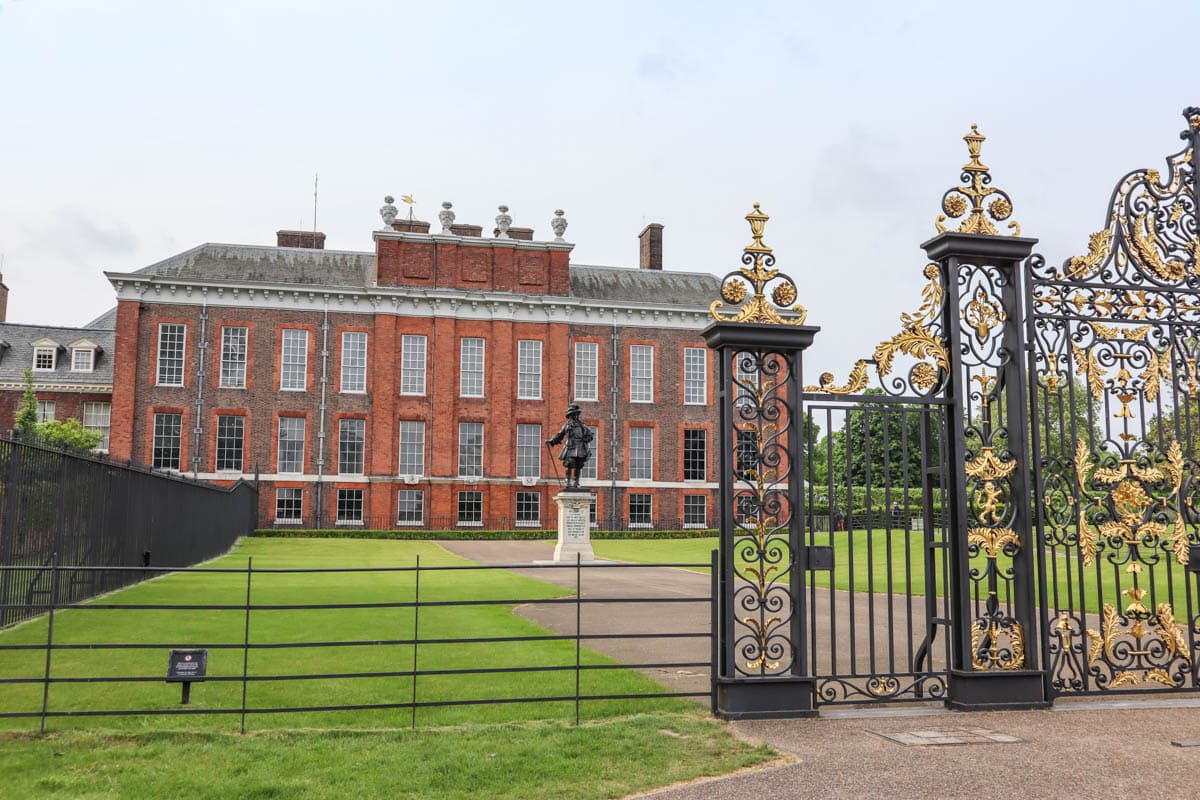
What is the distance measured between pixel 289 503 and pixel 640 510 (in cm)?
1419

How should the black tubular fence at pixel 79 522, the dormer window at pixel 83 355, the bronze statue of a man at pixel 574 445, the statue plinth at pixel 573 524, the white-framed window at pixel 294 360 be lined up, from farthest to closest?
the dormer window at pixel 83 355 < the white-framed window at pixel 294 360 < the bronze statue of a man at pixel 574 445 < the statue plinth at pixel 573 524 < the black tubular fence at pixel 79 522

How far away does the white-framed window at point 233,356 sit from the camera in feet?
131

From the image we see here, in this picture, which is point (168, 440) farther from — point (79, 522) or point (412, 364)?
point (79, 522)

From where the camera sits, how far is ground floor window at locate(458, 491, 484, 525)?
40.9 meters

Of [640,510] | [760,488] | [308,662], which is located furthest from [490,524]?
[760,488]

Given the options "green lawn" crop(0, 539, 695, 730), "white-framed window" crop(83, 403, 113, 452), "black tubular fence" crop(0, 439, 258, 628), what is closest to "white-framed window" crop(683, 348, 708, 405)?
"white-framed window" crop(83, 403, 113, 452)

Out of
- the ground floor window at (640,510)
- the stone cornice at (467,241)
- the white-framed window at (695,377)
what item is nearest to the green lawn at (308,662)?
the ground floor window at (640,510)

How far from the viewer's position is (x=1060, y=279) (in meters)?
7.82

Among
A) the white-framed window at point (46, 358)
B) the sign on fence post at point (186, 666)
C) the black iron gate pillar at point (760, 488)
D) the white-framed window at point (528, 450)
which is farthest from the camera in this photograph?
the white-framed window at point (46, 358)

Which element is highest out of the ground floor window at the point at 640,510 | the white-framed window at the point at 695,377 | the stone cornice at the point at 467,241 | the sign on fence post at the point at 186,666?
the stone cornice at the point at 467,241

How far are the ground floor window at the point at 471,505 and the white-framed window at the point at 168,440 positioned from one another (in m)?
11.1

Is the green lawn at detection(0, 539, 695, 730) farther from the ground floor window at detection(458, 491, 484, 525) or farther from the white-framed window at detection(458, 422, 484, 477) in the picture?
the white-framed window at detection(458, 422, 484, 477)

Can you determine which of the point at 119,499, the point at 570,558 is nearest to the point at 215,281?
the point at 570,558

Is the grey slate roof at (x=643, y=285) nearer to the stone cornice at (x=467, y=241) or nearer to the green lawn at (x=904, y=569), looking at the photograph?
the stone cornice at (x=467, y=241)
